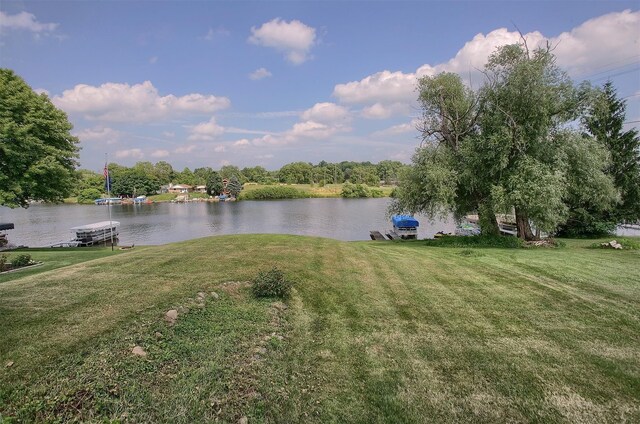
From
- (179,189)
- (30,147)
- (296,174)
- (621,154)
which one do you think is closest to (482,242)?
(621,154)

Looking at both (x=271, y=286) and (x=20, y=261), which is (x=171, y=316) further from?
(x=20, y=261)

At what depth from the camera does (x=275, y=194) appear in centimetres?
11138

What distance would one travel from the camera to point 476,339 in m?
6.38

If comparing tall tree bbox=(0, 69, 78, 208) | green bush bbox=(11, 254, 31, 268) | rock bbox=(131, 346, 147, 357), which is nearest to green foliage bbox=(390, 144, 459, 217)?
rock bbox=(131, 346, 147, 357)

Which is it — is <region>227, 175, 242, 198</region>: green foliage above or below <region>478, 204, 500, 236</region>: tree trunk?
above

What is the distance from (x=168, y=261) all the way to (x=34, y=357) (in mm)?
5660

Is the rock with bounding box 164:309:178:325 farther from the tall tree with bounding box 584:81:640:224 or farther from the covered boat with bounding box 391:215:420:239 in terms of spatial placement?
the covered boat with bounding box 391:215:420:239

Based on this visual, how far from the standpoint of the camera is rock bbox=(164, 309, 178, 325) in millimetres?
6044

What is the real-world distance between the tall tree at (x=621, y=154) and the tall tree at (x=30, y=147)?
35.9m

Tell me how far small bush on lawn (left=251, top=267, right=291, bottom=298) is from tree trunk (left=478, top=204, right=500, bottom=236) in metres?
15.4

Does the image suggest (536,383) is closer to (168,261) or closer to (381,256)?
(381,256)

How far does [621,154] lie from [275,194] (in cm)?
9497

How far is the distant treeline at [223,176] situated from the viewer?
385ft

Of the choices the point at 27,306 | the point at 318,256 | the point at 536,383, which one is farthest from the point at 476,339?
the point at 27,306
